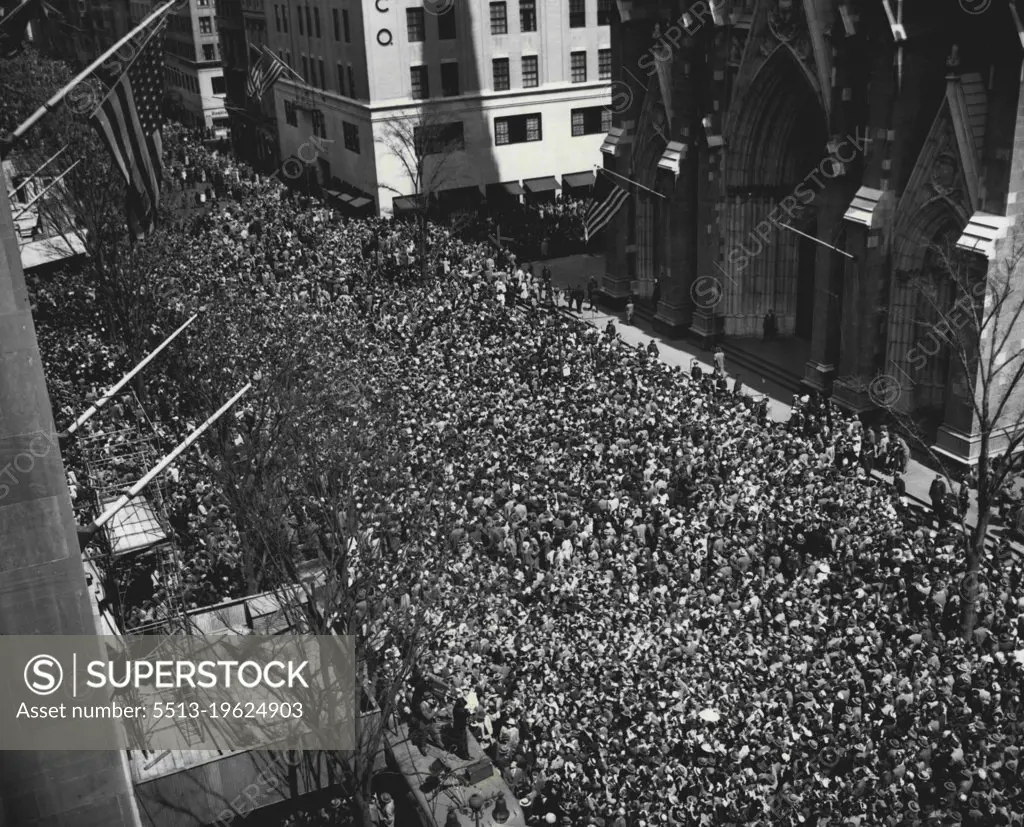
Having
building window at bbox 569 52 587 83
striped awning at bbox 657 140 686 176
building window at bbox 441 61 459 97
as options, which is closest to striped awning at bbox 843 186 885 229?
striped awning at bbox 657 140 686 176

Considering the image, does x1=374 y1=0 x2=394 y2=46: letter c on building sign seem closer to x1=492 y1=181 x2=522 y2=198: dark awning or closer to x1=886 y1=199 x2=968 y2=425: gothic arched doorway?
x1=492 y1=181 x2=522 y2=198: dark awning

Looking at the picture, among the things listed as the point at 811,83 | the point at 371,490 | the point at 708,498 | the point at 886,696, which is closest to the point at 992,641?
the point at 886,696

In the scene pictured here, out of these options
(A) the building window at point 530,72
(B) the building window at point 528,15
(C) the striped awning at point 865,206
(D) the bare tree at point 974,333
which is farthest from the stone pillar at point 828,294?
(B) the building window at point 528,15

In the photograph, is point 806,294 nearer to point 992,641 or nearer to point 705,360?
point 705,360

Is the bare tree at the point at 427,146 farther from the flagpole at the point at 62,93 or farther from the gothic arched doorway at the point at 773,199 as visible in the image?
the flagpole at the point at 62,93

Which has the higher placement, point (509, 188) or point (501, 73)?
point (501, 73)

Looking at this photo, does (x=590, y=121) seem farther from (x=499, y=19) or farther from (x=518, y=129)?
(x=499, y=19)

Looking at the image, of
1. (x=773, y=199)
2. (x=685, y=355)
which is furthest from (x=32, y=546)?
(x=773, y=199)

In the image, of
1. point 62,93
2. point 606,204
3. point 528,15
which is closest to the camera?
point 62,93
